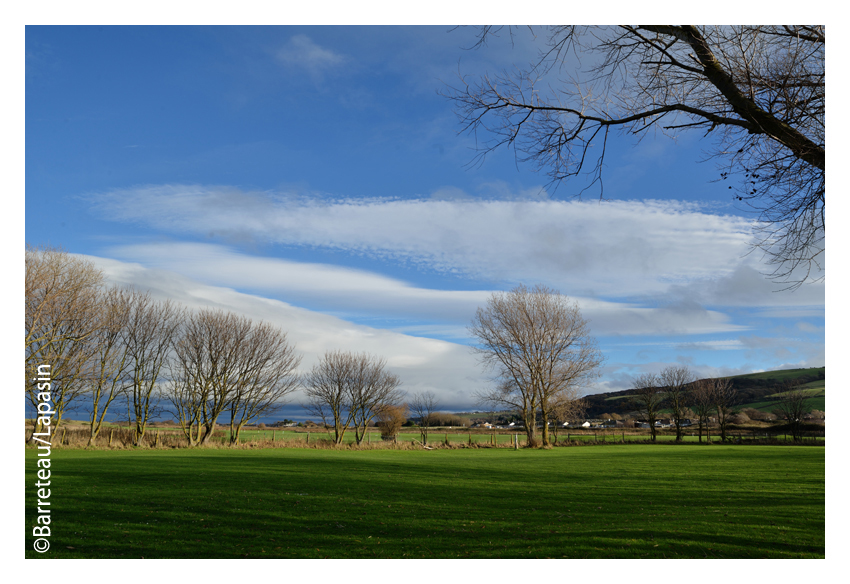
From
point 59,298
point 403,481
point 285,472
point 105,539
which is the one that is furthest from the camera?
point 59,298

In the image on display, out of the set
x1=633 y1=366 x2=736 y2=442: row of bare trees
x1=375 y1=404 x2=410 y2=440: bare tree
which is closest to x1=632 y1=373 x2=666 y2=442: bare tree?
x1=633 y1=366 x2=736 y2=442: row of bare trees

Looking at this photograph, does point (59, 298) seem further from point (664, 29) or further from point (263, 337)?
point (664, 29)

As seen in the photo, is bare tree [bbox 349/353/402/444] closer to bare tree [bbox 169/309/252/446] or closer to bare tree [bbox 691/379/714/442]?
bare tree [bbox 169/309/252/446]

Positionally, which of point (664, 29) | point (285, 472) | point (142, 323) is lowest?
point (285, 472)

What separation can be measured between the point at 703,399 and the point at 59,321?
65.0m

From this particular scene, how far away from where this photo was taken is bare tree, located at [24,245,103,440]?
23359 millimetres

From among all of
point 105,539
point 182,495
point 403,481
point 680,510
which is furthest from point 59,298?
point 680,510

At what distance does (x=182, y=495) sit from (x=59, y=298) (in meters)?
18.5

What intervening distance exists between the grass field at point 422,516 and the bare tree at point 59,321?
1010 cm

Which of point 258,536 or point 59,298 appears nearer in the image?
point 258,536

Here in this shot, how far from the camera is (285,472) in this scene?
1720cm

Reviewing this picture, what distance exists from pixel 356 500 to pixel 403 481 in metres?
4.32
